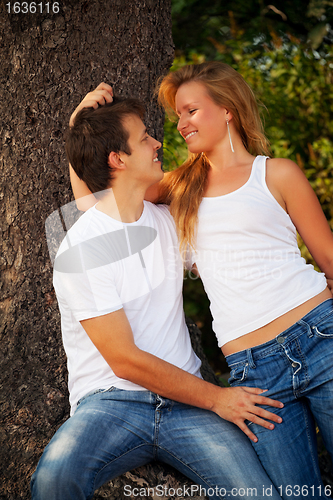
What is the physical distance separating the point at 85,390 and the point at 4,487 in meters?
0.72

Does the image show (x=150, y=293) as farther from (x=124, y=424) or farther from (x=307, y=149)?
(x=307, y=149)

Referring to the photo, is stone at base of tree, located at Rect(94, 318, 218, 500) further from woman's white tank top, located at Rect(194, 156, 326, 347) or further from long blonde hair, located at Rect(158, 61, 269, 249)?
long blonde hair, located at Rect(158, 61, 269, 249)

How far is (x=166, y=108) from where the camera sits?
8.50ft

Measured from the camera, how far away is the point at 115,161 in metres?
2.19

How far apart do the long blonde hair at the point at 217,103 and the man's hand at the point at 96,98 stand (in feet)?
1.14

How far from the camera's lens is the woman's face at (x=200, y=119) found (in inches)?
90.7

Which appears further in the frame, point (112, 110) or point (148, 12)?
point (148, 12)

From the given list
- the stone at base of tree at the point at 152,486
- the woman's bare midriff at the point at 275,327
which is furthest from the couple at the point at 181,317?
the stone at base of tree at the point at 152,486

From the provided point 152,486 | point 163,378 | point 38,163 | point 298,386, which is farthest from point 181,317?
point 38,163

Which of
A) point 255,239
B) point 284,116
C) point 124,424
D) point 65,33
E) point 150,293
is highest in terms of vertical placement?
Result: point 65,33

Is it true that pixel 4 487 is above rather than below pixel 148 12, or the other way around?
below

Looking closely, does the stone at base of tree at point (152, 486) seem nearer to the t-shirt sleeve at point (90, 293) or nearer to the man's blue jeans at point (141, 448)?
the man's blue jeans at point (141, 448)

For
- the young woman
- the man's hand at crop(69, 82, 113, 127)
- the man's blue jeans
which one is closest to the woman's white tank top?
the young woman

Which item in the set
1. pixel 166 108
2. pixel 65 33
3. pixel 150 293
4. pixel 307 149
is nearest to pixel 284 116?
pixel 307 149
